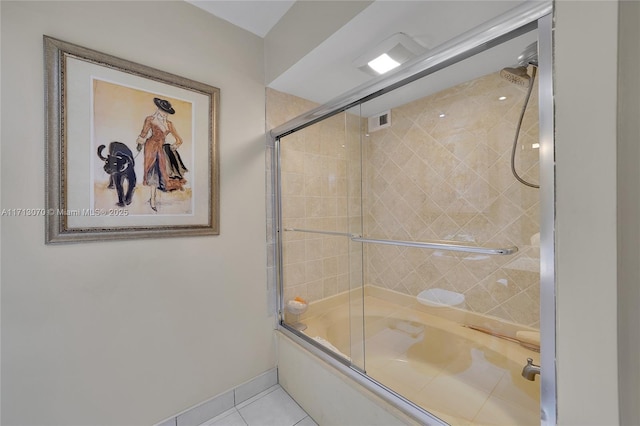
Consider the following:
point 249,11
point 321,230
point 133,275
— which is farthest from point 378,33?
point 133,275

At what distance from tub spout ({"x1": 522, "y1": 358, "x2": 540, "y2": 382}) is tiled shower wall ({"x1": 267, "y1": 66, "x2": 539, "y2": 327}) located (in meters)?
0.19

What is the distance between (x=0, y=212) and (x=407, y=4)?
1804 millimetres

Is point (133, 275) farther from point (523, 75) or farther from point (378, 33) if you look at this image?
point (523, 75)

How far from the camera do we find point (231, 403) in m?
1.48

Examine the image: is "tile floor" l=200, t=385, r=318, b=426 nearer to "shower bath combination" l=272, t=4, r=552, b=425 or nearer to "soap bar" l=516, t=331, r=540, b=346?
"shower bath combination" l=272, t=4, r=552, b=425

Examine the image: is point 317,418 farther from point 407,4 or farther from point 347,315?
point 407,4

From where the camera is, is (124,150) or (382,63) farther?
(382,63)

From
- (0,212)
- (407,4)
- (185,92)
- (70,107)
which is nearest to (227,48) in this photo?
(185,92)

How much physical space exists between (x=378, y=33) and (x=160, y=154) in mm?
1238

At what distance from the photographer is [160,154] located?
1288 mm

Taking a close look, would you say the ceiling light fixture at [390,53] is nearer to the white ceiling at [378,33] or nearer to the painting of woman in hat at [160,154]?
the white ceiling at [378,33]

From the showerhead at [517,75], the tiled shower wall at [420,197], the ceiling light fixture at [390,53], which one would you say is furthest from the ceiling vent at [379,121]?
the showerhead at [517,75]

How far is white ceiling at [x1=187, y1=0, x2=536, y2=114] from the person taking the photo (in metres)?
1.04

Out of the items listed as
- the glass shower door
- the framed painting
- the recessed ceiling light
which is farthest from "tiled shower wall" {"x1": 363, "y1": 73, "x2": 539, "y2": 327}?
the framed painting
